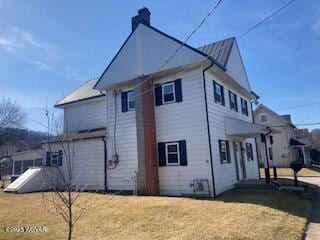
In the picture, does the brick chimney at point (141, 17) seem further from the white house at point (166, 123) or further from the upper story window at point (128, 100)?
the upper story window at point (128, 100)

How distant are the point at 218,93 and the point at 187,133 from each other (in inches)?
140

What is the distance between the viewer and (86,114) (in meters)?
21.9

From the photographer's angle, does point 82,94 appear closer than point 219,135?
No

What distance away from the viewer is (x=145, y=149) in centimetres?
1532

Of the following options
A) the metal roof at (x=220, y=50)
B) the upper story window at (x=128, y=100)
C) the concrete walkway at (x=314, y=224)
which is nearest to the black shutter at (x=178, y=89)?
the upper story window at (x=128, y=100)

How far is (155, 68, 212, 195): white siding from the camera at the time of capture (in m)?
14.2

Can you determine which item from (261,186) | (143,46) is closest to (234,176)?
(261,186)

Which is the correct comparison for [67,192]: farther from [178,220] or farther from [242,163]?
[242,163]

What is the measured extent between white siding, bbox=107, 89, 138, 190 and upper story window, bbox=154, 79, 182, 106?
1978mm

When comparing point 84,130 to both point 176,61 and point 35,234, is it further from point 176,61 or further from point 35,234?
point 35,234

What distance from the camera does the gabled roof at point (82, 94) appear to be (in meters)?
21.6

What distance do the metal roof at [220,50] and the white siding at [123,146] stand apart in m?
6.16

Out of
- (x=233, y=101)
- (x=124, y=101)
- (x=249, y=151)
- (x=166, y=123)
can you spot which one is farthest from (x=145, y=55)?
(x=249, y=151)

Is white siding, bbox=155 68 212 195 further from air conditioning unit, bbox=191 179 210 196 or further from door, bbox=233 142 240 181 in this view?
door, bbox=233 142 240 181
